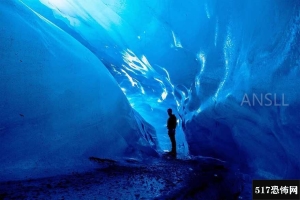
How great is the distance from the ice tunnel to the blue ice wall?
1 cm

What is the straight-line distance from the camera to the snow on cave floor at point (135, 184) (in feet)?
7.84

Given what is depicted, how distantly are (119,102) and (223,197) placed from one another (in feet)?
9.25

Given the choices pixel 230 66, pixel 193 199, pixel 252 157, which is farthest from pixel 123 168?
pixel 230 66

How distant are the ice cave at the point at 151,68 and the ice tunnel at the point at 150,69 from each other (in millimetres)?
18

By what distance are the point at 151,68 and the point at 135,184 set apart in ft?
19.4

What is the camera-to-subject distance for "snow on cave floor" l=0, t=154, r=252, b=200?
239 cm

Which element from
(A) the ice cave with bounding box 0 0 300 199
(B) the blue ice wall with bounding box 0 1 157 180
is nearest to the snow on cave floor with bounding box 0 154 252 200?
(A) the ice cave with bounding box 0 0 300 199

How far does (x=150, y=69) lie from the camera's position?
8.57 m

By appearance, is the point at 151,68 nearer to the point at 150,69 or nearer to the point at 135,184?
the point at 150,69

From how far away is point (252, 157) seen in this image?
485 centimetres

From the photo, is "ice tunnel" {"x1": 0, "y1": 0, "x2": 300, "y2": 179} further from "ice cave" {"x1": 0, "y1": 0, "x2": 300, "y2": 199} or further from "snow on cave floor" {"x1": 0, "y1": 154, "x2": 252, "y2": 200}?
"snow on cave floor" {"x1": 0, "y1": 154, "x2": 252, "y2": 200}

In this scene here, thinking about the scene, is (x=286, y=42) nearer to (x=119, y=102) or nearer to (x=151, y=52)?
(x=119, y=102)

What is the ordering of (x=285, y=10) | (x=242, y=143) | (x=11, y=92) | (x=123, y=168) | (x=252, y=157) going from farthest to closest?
(x=242, y=143) < (x=252, y=157) < (x=285, y=10) < (x=123, y=168) < (x=11, y=92)

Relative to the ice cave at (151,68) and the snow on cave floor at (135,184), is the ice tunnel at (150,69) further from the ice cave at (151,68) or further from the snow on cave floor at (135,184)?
the snow on cave floor at (135,184)
